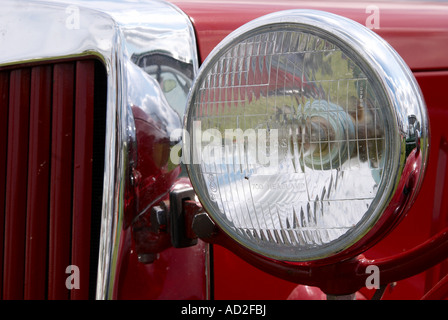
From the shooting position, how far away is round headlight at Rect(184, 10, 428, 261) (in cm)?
73

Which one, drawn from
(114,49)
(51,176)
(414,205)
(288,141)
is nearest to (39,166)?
(51,176)

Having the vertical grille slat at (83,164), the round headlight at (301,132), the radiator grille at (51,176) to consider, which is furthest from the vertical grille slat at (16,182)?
the round headlight at (301,132)

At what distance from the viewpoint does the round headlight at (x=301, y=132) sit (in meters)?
0.73

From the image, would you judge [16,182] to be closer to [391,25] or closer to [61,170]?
[61,170]

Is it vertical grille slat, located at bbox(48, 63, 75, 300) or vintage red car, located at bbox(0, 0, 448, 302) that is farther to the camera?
vertical grille slat, located at bbox(48, 63, 75, 300)

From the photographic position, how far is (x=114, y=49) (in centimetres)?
103

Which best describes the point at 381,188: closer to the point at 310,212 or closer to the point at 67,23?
Result: the point at 310,212

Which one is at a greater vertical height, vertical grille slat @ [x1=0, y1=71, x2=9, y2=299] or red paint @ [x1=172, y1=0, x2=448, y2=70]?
red paint @ [x1=172, y1=0, x2=448, y2=70]

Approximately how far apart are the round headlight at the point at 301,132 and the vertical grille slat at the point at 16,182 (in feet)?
1.39

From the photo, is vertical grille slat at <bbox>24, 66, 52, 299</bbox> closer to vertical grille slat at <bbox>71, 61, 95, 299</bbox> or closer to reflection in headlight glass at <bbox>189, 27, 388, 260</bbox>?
vertical grille slat at <bbox>71, 61, 95, 299</bbox>

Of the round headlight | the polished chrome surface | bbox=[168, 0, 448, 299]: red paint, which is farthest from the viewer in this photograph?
bbox=[168, 0, 448, 299]: red paint

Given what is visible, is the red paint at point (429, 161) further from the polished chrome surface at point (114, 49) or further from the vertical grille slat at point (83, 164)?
the vertical grille slat at point (83, 164)

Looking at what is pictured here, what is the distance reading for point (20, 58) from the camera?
112 centimetres

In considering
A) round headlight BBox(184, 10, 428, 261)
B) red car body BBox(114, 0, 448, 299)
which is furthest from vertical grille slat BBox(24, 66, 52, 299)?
round headlight BBox(184, 10, 428, 261)
